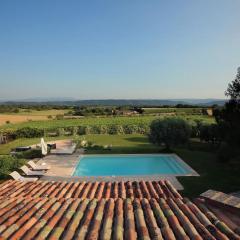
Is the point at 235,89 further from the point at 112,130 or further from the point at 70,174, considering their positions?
the point at 112,130

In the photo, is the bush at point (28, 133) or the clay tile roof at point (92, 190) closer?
the clay tile roof at point (92, 190)

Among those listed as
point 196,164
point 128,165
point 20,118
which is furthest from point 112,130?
point 20,118

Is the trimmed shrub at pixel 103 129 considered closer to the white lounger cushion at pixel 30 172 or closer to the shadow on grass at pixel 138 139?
the shadow on grass at pixel 138 139

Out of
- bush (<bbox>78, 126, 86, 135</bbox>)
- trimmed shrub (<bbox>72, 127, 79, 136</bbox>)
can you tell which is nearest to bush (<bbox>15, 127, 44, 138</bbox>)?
trimmed shrub (<bbox>72, 127, 79, 136</bbox>)

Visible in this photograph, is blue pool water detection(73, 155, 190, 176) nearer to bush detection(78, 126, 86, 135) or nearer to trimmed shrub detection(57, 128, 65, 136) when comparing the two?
bush detection(78, 126, 86, 135)

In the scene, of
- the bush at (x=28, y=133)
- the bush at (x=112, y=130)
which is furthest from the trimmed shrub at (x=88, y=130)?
the bush at (x=28, y=133)
